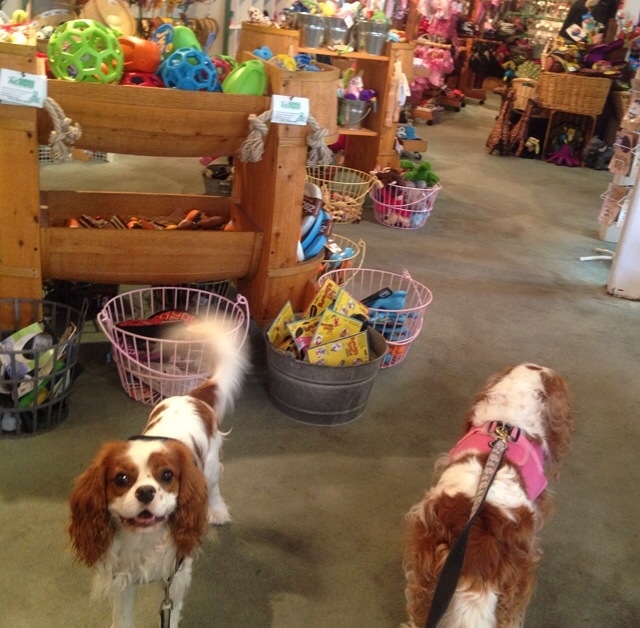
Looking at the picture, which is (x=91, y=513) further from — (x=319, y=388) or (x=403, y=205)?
(x=403, y=205)

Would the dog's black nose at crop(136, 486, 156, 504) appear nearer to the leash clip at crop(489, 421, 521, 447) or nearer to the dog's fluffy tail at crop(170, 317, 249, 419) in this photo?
the dog's fluffy tail at crop(170, 317, 249, 419)

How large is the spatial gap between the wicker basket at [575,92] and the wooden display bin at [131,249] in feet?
19.6

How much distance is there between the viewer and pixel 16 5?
4766 mm

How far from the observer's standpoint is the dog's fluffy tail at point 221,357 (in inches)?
81.1

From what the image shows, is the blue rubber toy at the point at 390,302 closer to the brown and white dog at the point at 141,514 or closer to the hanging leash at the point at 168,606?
the brown and white dog at the point at 141,514

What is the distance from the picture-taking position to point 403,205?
5012 millimetres

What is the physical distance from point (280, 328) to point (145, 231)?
0.63 m

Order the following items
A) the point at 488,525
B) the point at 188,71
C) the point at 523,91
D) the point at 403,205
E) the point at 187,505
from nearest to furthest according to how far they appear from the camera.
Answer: the point at 488,525, the point at 187,505, the point at 188,71, the point at 403,205, the point at 523,91

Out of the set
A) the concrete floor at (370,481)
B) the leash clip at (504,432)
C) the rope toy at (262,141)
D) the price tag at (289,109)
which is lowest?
the concrete floor at (370,481)

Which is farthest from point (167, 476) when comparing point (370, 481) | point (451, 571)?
point (370, 481)

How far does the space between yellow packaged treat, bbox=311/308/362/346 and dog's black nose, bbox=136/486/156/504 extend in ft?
3.93

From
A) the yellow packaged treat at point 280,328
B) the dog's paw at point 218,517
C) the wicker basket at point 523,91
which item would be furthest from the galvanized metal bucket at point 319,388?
the wicker basket at point 523,91

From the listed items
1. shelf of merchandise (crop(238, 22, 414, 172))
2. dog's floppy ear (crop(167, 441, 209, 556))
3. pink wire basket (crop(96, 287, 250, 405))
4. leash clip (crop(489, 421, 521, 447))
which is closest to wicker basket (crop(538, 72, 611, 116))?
shelf of merchandise (crop(238, 22, 414, 172))

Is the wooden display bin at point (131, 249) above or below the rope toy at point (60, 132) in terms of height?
below
